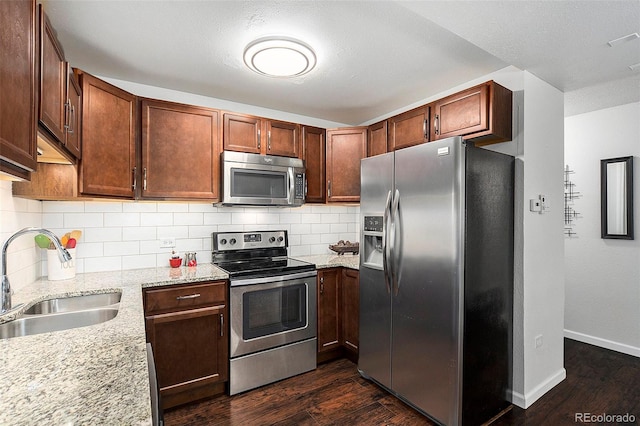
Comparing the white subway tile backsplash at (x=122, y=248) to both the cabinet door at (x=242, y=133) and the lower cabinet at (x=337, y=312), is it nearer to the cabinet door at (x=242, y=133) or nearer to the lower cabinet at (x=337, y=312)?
the cabinet door at (x=242, y=133)

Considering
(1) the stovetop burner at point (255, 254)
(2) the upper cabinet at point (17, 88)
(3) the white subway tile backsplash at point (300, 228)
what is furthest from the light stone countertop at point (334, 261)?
(2) the upper cabinet at point (17, 88)

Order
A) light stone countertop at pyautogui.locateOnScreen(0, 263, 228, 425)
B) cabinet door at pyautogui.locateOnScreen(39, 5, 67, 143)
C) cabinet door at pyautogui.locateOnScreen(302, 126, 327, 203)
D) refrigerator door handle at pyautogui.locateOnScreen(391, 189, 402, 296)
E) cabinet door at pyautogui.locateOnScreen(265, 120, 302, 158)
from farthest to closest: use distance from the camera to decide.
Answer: cabinet door at pyautogui.locateOnScreen(302, 126, 327, 203)
cabinet door at pyautogui.locateOnScreen(265, 120, 302, 158)
refrigerator door handle at pyautogui.locateOnScreen(391, 189, 402, 296)
cabinet door at pyautogui.locateOnScreen(39, 5, 67, 143)
light stone countertop at pyautogui.locateOnScreen(0, 263, 228, 425)

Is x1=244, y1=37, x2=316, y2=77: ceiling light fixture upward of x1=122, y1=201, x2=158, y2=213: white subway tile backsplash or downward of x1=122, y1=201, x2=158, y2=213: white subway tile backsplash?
upward

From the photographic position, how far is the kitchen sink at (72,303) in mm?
1764

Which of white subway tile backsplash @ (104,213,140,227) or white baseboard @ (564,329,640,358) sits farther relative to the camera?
white baseboard @ (564,329,640,358)

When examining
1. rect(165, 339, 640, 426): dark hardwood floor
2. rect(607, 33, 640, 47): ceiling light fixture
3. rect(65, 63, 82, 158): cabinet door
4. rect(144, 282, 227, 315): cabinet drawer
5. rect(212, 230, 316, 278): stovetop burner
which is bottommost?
rect(165, 339, 640, 426): dark hardwood floor

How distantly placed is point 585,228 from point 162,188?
13.6 ft

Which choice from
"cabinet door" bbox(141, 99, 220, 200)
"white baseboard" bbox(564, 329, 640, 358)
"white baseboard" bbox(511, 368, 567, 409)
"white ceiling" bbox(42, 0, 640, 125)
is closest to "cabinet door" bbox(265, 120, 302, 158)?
"white ceiling" bbox(42, 0, 640, 125)

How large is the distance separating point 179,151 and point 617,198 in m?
4.11

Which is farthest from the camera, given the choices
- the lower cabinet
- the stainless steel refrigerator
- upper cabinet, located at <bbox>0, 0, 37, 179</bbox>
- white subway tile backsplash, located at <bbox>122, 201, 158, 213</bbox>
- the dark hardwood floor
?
the lower cabinet

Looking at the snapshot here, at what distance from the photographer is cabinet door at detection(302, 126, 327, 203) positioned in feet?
10.7

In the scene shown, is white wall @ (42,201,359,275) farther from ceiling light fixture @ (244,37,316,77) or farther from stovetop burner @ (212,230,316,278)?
ceiling light fixture @ (244,37,316,77)

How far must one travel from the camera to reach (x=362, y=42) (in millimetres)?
2059

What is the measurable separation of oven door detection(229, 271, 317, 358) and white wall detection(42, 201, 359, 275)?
0.71m
